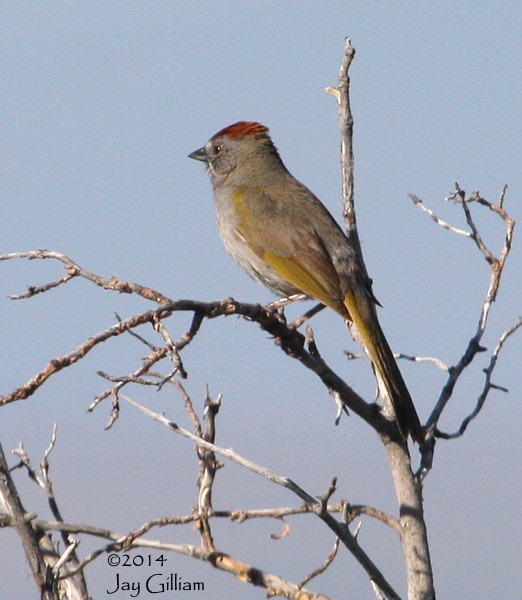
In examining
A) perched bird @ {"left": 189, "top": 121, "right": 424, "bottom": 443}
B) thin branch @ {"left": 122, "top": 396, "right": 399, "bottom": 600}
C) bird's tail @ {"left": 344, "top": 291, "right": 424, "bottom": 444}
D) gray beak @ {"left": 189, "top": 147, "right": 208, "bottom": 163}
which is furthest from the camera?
gray beak @ {"left": 189, "top": 147, "right": 208, "bottom": 163}

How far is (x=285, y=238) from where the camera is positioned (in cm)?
657

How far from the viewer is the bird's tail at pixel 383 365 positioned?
14.8 feet

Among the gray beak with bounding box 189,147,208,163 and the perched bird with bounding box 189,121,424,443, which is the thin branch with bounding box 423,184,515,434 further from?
the gray beak with bounding box 189,147,208,163

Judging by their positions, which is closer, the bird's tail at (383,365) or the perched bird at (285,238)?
the bird's tail at (383,365)

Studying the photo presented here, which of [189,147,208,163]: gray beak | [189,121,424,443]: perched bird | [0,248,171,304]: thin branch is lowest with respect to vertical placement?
[0,248,171,304]: thin branch

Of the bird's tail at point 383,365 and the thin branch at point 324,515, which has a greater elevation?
the bird's tail at point 383,365

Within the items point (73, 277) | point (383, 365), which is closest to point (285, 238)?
point (383, 365)

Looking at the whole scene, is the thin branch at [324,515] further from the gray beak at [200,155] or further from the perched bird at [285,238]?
the gray beak at [200,155]

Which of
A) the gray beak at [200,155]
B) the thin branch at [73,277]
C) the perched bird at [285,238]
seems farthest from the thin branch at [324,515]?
the gray beak at [200,155]

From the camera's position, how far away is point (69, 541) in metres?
3.63

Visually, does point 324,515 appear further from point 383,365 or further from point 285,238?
point 285,238

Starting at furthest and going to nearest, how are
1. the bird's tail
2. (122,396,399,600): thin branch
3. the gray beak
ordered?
the gray beak < the bird's tail < (122,396,399,600): thin branch

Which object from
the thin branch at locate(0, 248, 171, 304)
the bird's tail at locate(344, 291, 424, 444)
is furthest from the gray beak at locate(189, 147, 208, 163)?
the thin branch at locate(0, 248, 171, 304)

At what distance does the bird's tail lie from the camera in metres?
4.51
